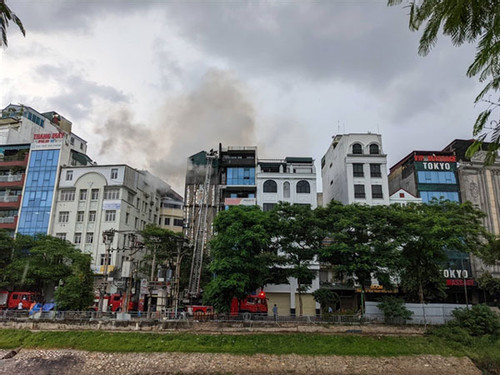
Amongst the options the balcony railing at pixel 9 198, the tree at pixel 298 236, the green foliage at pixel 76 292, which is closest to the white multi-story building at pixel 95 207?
the balcony railing at pixel 9 198

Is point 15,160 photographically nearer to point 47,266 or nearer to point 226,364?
point 47,266

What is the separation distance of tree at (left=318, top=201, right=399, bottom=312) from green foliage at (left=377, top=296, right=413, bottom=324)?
1917mm

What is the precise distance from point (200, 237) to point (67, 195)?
23360 millimetres

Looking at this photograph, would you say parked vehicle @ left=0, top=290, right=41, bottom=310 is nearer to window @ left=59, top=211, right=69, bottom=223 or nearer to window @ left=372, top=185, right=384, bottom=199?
window @ left=59, top=211, right=69, bottom=223

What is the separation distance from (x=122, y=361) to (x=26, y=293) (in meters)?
25.0

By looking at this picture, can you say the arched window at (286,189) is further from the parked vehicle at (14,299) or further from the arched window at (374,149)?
the parked vehicle at (14,299)

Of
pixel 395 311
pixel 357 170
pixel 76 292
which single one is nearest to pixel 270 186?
pixel 357 170

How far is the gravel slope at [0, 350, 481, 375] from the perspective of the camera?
104ft

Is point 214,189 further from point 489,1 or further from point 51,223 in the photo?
point 489,1

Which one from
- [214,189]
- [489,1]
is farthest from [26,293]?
[489,1]

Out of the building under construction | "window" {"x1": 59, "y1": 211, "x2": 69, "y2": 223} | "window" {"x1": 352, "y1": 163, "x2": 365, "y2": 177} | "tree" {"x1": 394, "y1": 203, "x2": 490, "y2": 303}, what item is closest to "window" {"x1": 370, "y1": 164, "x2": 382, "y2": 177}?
"window" {"x1": 352, "y1": 163, "x2": 365, "y2": 177}

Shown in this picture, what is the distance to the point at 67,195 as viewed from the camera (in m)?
64.3

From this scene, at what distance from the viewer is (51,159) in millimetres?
64688

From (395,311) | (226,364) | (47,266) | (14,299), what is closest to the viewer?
→ (226,364)
